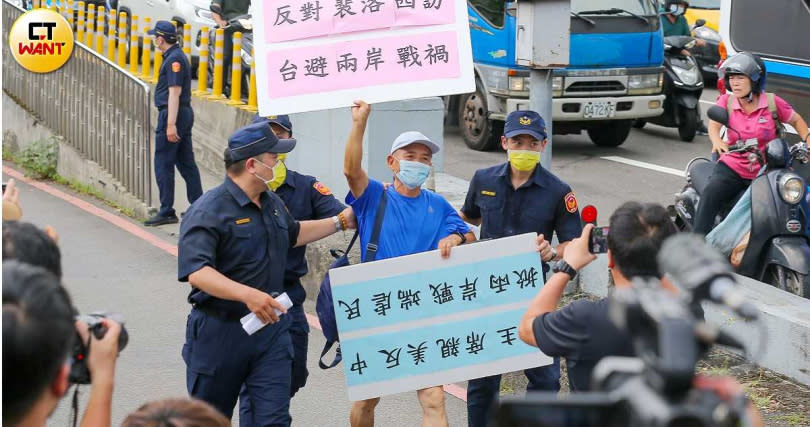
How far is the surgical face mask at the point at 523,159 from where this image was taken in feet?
19.6

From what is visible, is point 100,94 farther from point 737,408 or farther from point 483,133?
point 737,408

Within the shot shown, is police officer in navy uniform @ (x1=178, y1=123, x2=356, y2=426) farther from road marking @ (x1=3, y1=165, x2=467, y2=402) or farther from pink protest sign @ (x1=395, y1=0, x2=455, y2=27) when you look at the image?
road marking @ (x1=3, y1=165, x2=467, y2=402)

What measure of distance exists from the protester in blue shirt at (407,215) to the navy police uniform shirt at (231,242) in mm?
559

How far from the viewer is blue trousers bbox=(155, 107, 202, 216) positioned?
11.1 m

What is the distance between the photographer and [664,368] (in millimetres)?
1980

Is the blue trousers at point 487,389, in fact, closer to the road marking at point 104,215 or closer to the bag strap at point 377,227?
the bag strap at point 377,227

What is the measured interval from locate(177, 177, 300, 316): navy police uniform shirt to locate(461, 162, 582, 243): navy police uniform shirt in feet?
4.26

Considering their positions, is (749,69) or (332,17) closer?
(332,17)

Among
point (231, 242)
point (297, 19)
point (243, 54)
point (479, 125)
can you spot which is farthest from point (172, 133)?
point (231, 242)

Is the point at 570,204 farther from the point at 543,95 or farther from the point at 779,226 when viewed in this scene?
the point at 779,226

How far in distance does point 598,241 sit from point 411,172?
1713mm

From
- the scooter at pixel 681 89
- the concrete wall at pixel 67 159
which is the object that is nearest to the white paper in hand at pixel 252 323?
the concrete wall at pixel 67 159

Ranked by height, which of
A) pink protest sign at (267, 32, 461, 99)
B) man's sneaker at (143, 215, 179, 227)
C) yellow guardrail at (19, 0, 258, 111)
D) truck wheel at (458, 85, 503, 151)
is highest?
pink protest sign at (267, 32, 461, 99)

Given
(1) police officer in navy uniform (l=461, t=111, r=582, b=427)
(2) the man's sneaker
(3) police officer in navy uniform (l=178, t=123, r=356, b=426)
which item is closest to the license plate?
(2) the man's sneaker
